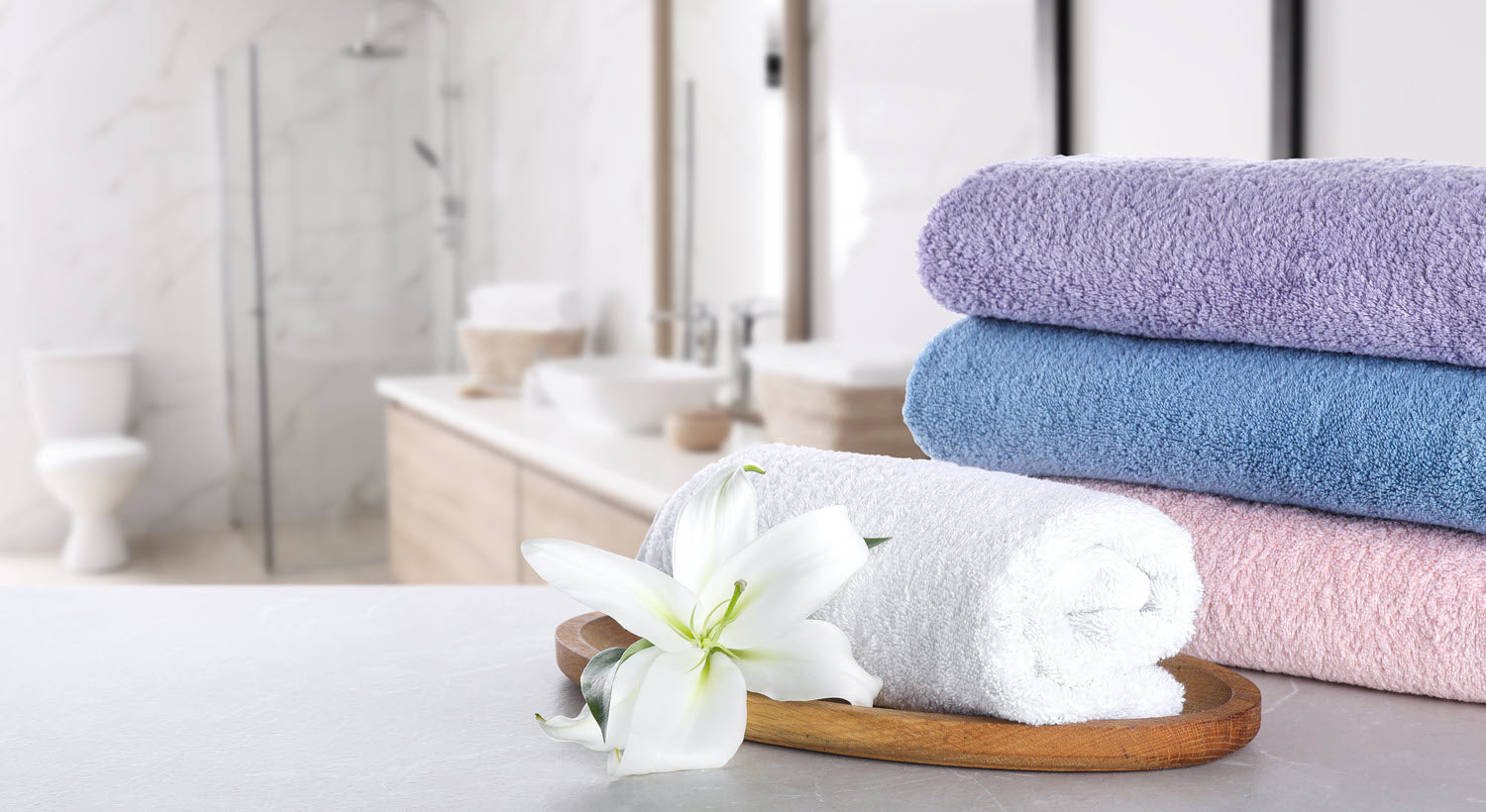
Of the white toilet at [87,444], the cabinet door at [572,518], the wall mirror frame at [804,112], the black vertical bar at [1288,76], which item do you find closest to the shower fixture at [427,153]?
the wall mirror frame at [804,112]

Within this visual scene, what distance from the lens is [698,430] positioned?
206 cm

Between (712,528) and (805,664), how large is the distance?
2.3 inches

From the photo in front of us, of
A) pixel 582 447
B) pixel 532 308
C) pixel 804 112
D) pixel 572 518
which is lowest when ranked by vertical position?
pixel 572 518

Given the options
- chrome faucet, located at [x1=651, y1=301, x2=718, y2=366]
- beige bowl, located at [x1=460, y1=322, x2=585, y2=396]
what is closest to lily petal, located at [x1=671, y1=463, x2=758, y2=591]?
chrome faucet, located at [x1=651, y1=301, x2=718, y2=366]

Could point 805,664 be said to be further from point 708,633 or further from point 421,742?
point 421,742

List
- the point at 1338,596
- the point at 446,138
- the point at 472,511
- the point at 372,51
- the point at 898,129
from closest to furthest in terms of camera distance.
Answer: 1. the point at 1338,596
2. the point at 898,129
3. the point at 472,511
4. the point at 372,51
5. the point at 446,138

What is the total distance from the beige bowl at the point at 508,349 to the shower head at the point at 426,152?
0.78 meters

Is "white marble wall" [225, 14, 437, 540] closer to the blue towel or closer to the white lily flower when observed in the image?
the blue towel

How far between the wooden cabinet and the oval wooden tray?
132cm

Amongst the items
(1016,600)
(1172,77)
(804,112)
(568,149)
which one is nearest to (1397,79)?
(1172,77)

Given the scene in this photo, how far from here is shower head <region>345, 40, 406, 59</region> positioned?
3.48 meters

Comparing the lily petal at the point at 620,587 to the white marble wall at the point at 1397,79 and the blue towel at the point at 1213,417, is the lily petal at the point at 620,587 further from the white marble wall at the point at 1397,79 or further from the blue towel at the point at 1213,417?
the white marble wall at the point at 1397,79

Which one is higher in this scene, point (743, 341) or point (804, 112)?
point (804, 112)

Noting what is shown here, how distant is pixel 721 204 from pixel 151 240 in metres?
2.38
